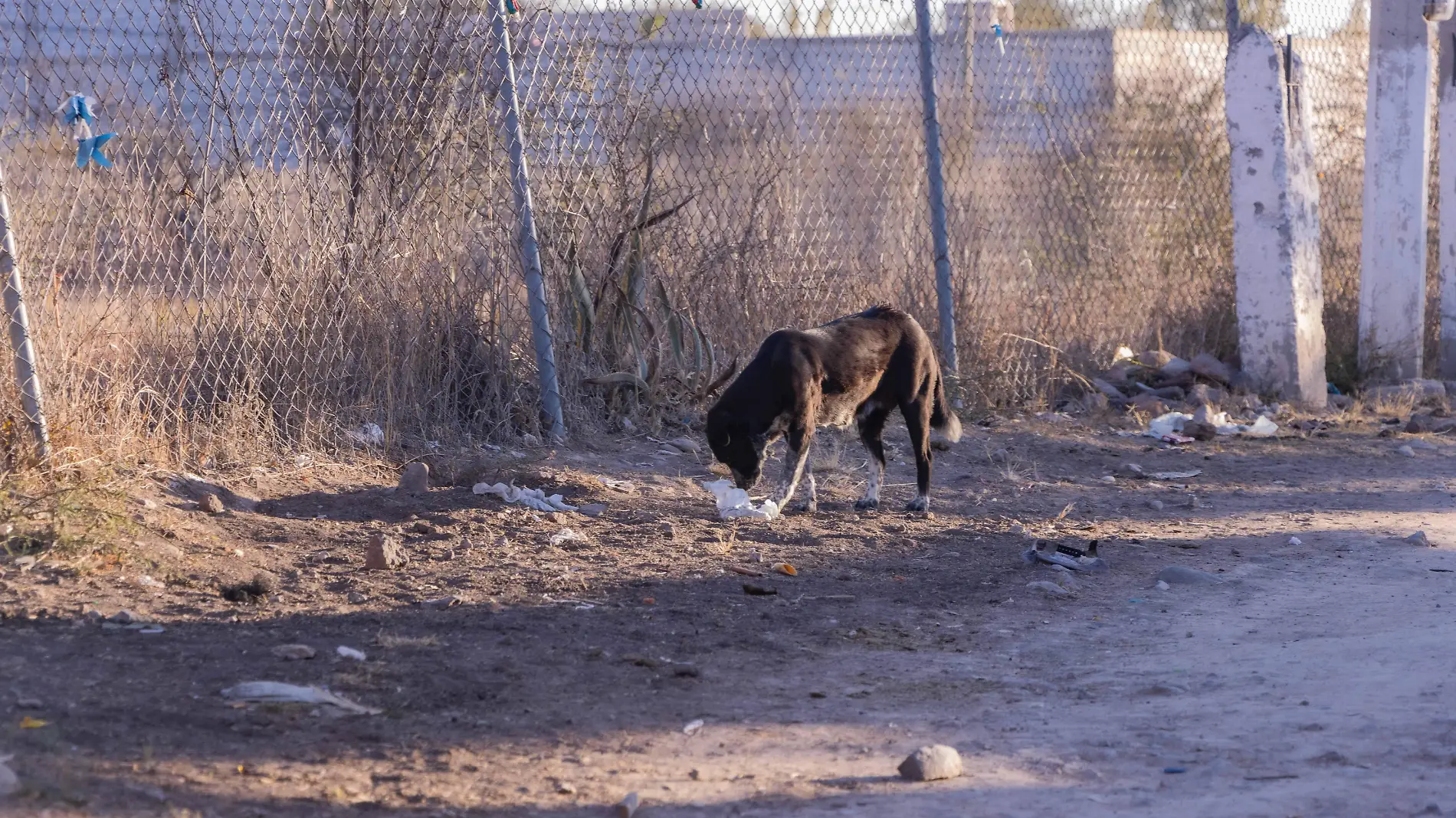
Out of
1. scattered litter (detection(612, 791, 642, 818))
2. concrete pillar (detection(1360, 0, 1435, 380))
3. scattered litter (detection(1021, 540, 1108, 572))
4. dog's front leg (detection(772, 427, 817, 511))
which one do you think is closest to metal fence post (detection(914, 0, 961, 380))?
dog's front leg (detection(772, 427, 817, 511))

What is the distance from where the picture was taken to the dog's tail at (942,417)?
6758mm

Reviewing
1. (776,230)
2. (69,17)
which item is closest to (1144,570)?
(776,230)

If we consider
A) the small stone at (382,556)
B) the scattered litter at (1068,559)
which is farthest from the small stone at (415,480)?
the scattered litter at (1068,559)

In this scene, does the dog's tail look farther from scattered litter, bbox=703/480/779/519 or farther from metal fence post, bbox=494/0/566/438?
metal fence post, bbox=494/0/566/438

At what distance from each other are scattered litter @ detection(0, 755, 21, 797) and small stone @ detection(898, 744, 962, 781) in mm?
1921

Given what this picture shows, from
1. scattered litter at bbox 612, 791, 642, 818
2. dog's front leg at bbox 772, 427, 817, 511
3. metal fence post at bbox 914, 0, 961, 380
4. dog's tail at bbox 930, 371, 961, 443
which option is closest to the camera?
scattered litter at bbox 612, 791, 642, 818

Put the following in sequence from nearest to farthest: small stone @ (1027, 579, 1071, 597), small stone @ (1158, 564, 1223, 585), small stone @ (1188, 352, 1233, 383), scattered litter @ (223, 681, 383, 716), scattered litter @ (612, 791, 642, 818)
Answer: scattered litter @ (612, 791, 642, 818) → scattered litter @ (223, 681, 383, 716) → small stone @ (1027, 579, 1071, 597) → small stone @ (1158, 564, 1223, 585) → small stone @ (1188, 352, 1233, 383)

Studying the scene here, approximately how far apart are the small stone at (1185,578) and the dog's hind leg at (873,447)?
5.38 feet

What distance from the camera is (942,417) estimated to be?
6789 mm

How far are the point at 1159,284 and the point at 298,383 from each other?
663 centimetres

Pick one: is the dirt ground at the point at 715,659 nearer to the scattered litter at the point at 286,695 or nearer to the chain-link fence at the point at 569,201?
the scattered litter at the point at 286,695

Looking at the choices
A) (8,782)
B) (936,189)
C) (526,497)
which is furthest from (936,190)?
(8,782)

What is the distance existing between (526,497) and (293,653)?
231cm

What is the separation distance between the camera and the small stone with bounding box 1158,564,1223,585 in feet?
17.4
